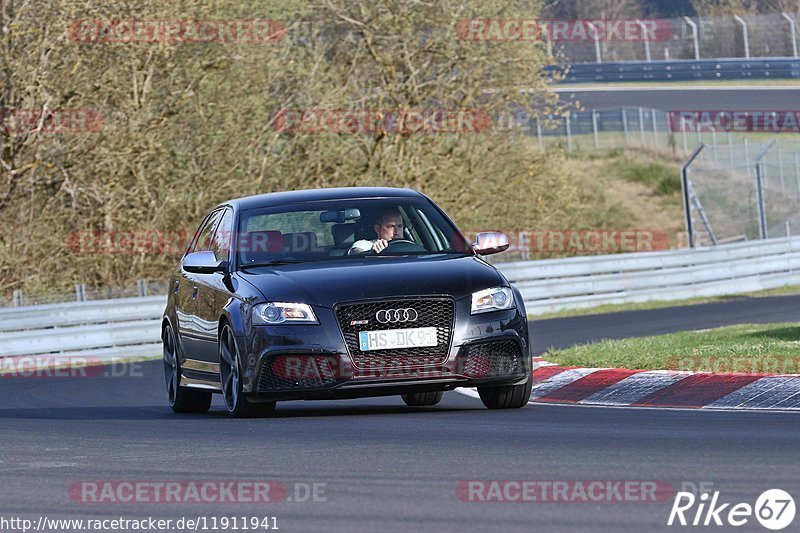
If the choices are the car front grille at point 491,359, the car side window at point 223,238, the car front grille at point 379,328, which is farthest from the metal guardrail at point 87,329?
the car front grille at point 491,359

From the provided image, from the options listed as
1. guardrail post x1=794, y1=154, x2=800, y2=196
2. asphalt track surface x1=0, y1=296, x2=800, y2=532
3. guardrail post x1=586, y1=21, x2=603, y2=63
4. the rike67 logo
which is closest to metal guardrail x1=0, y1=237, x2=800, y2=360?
guardrail post x1=794, y1=154, x2=800, y2=196

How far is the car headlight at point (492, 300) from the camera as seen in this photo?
10314 millimetres

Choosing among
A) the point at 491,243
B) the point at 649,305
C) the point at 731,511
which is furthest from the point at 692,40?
the point at 731,511

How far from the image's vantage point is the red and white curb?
10.4 metres

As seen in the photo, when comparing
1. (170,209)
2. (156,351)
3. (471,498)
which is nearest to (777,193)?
(170,209)

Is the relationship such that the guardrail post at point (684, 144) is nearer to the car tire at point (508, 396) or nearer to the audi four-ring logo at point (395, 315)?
the car tire at point (508, 396)

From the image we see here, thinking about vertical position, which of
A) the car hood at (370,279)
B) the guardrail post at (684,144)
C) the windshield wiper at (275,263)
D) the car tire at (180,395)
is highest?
the windshield wiper at (275,263)

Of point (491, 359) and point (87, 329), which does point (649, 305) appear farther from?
point (491, 359)

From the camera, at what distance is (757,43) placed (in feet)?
204

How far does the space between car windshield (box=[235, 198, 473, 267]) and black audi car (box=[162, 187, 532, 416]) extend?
0.4 inches

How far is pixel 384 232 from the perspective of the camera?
11.3 m

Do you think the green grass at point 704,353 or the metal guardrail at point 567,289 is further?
the metal guardrail at point 567,289

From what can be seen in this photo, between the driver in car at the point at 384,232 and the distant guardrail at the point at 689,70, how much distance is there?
48.0 metres

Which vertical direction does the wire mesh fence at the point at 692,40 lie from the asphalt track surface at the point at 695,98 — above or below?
above
